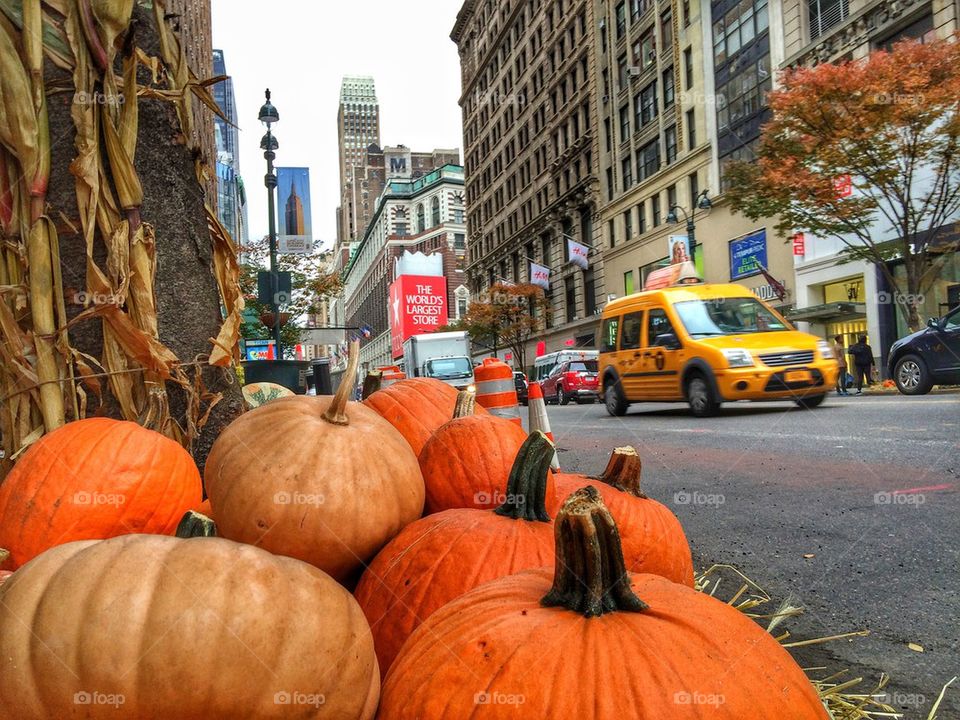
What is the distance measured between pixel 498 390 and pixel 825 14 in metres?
29.6

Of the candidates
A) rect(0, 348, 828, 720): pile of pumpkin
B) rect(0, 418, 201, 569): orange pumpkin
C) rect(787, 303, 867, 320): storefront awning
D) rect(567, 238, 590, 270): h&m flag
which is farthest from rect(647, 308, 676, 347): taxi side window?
rect(567, 238, 590, 270): h&m flag

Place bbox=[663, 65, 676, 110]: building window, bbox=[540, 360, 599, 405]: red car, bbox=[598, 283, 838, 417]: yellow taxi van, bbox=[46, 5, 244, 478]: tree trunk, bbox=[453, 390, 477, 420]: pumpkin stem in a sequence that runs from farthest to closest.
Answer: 1. bbox=[663, 65, 676, 110]: building window
2. bbox=[540, 360, 599, 405]: red car
3. bbox=[598, 283, 838, 417]: yellow taxi van
4. bbox=[46, 5, 244, 478]: tree trunk
5. bbox=[453, 390, 477, 420]: pumpkin stem

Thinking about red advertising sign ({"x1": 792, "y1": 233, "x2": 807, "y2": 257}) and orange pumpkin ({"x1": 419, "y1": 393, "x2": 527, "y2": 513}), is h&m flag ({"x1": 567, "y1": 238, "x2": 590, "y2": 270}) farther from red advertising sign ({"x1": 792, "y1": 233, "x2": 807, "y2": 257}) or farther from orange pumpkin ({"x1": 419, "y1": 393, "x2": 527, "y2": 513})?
orange pumpkin ({"x1": 419, "y1": 393, "x2": 527, "y2": 513})

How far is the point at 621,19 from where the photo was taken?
141 ft

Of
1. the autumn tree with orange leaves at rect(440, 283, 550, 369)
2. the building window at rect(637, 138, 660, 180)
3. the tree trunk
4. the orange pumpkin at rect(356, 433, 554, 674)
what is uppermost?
the building window at rect(637, 138, 660, 180)

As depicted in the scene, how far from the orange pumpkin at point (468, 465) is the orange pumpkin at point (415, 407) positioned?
19.2 inches

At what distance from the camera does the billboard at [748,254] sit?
30.8 meters

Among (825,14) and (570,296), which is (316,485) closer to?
(825,14)

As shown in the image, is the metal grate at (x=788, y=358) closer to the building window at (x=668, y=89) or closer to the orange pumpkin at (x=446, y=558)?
the orange pumpkin at (x=446, y=558)

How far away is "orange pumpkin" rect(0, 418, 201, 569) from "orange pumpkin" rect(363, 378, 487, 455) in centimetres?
80

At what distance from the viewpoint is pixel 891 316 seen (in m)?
24.8

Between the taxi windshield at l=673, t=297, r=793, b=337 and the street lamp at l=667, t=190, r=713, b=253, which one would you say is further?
the street lamp at l=667, t=190, r=713, b=253

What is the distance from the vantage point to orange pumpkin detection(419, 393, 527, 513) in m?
2.15

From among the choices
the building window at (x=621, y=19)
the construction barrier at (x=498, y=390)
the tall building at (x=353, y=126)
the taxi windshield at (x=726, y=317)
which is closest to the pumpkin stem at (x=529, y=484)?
the construction barrier at (x=498, y=390)
